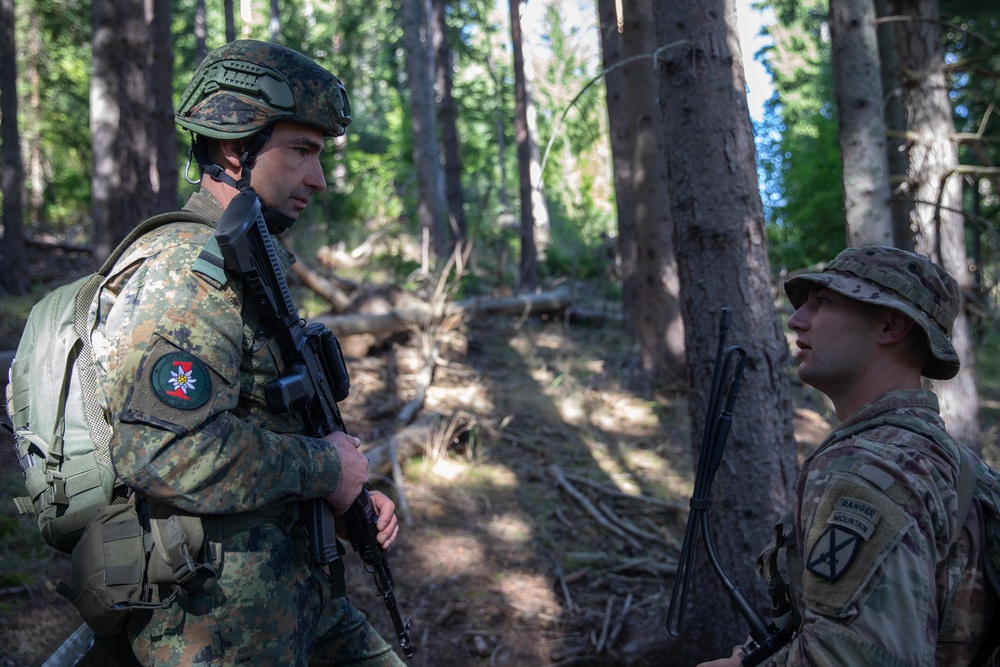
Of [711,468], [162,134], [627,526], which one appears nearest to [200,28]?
[162,134]

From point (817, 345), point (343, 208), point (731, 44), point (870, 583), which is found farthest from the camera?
point (343, 208)

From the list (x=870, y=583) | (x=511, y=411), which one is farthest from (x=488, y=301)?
(x=870, y=583)

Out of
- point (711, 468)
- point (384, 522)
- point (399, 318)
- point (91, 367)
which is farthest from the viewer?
point (399, 318)

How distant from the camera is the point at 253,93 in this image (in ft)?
7.62

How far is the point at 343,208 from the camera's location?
16.4 m

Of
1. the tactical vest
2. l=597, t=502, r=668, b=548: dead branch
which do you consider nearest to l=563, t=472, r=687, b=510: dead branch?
l=597, t=502, r=668, b=548: dead branch

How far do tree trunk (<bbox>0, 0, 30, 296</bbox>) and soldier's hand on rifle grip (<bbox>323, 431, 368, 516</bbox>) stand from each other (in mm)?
9258

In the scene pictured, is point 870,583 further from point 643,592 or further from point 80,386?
point 643,592

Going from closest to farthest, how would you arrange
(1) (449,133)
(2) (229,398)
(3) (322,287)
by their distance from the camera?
1. (2) (229,398)
2. (3) (322,287)
3. (1) (449,133)

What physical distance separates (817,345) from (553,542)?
4.00 meters

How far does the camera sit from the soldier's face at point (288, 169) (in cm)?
235

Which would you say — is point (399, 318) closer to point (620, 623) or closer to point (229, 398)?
point (620, 623)

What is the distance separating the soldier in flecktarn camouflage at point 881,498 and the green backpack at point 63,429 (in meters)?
1.67

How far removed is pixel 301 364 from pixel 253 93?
2.65ft
